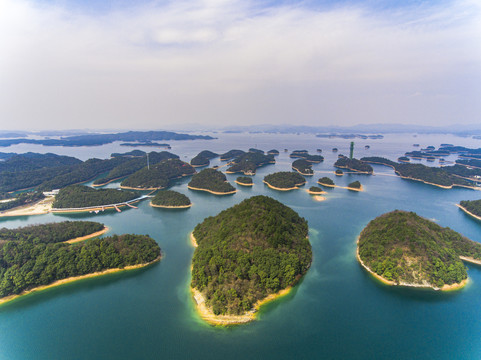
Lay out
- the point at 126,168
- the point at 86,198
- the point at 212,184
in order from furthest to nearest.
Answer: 1. the point at 126,168
2. the point at 212,184
3. the point at 86,198

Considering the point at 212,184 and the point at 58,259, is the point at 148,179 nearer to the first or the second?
the point at 212,184

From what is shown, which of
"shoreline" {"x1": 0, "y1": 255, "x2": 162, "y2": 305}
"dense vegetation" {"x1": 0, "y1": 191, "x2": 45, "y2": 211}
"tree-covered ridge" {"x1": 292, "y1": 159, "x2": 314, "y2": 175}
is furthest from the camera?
"tree-covered ridge" {"x1": 292, "y1": 159, "x2": 314, "y2": 175}

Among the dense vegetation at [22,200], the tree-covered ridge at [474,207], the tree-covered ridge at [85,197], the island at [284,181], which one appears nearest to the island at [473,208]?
the tree-covered ridge at [474,207]

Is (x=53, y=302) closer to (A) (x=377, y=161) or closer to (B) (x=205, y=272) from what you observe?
(B) (x=205, y=272)

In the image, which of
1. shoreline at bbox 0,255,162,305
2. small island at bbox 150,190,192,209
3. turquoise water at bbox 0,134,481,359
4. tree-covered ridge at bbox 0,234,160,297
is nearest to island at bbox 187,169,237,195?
small island at bbox 150,190,192,209

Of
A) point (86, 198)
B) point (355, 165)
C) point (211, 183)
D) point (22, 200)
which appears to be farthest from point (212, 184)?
point (355, 165)

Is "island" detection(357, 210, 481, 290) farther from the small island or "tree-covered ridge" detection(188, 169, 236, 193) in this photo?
"tree-covered ridge" detection(188, 169, 236, 193)
